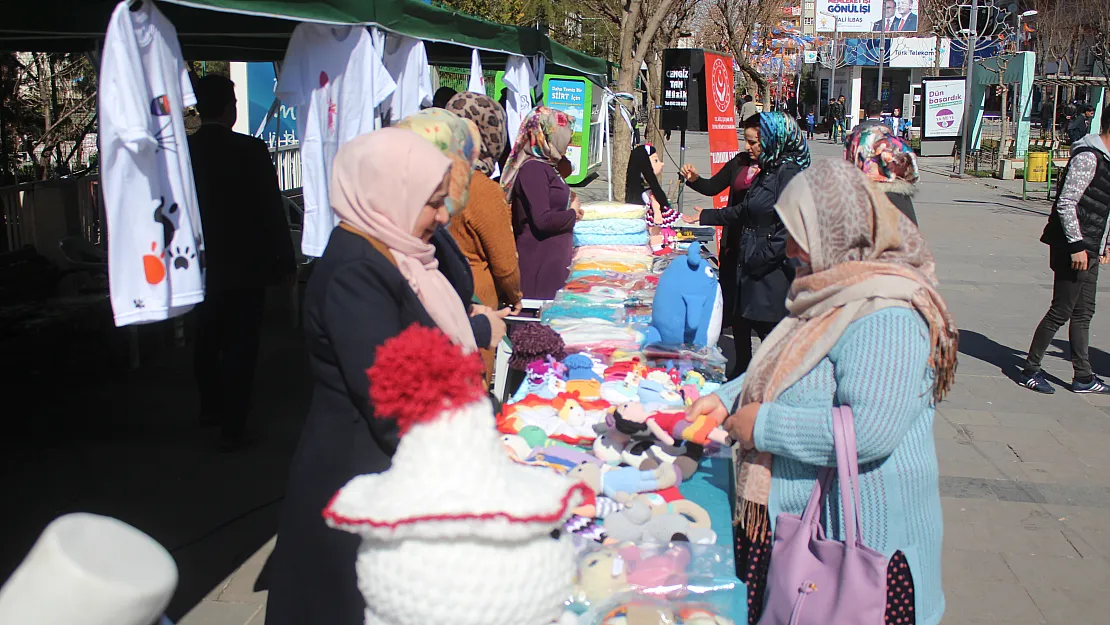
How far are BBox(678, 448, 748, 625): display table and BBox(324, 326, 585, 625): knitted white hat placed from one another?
3.75 feet

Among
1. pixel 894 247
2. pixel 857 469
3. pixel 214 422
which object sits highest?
pixel 894 247

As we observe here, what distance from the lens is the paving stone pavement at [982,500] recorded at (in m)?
3.81

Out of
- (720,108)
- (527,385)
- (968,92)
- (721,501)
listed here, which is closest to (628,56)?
(720,108)

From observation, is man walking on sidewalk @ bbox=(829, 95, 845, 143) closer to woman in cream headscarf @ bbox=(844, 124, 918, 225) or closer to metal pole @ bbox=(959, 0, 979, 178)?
metal pole @ bbox=(959, 0, 979, 178)

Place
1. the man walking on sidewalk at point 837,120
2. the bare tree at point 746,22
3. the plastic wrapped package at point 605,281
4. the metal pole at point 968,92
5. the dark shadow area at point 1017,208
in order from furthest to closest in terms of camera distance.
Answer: the man walking on sidewalk at point 837,120 → the bare tree at point 746,22 → the metal pole at point 968,92 → the dark shadow area at point 1017,208 → the plastic wrapped package at point 605,281

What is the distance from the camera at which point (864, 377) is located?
7.08ft

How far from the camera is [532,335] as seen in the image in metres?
4.09

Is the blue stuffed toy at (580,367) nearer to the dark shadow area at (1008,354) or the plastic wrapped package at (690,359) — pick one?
the plastic wrapped package at (690,359)

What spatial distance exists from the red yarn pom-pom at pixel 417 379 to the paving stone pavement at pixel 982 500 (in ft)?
8.37

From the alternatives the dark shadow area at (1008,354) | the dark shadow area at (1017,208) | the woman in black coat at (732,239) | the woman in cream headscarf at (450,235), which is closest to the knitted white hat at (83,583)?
the woman in cream headscarf at (450,235)

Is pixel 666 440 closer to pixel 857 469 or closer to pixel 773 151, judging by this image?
pixel 857 469

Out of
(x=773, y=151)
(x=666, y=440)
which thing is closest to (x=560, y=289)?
(x=773, y=151)

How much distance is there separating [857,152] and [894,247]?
2.00m

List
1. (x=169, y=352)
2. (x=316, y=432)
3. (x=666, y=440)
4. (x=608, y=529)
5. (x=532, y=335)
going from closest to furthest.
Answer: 1. (x=316, y=432)
2. (x=608, y=529)
3. (x=666, y=440)
4. (x=532, y=335)
5. (x=169, y=352)
